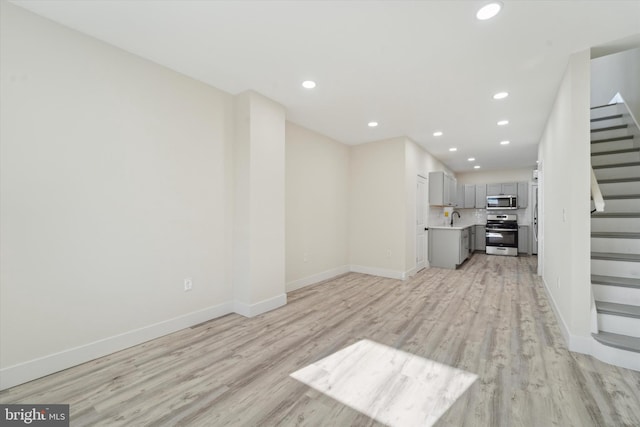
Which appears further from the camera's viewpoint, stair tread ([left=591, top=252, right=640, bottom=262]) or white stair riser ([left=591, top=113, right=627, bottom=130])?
white stair riser ([left=591, top=113, right=627, bottom=130])

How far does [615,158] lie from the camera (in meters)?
3.71

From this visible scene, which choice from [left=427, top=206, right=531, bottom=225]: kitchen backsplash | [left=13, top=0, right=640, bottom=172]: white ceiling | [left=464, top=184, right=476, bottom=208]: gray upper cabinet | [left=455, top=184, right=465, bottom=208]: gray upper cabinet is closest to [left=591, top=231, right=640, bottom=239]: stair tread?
[left=13, top=0, right=640, bottom=172]: white ceiling

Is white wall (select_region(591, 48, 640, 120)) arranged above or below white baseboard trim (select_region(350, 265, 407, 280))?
above

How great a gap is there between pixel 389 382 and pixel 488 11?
2826 mm

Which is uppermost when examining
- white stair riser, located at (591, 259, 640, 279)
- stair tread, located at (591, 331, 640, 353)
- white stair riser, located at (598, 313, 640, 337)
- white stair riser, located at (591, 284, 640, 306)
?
white stair riser, located at (591, 259, 640, 279)

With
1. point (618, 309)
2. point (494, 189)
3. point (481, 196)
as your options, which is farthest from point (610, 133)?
point (481, 196)

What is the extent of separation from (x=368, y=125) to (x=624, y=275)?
3579 mm

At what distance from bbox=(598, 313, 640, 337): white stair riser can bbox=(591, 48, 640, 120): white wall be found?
10.1 feet

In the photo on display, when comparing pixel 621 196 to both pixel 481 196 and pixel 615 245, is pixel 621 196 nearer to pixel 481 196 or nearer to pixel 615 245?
pixel 615 245

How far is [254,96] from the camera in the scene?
335cm

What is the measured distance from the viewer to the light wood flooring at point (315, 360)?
1684mm

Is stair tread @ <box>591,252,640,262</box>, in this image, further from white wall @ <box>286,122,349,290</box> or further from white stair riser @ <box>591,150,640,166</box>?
white wall @ <box>286,122,349,290</box>

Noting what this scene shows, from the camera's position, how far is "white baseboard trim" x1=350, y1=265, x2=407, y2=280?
5.16 m

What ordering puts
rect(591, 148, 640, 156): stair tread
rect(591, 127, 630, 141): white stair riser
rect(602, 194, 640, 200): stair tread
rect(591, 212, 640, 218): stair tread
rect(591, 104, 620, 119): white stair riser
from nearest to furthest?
1. rect(591, 212, 640, 218): stair tread
2. rect(602, 194, 640, 200): stair tread
3. rect(591, 148, 640, 156): stair tread
4. rect(591, 127, 630, 141): white stair riser
5. rect(591, 104, 620, 119): white stair riser
